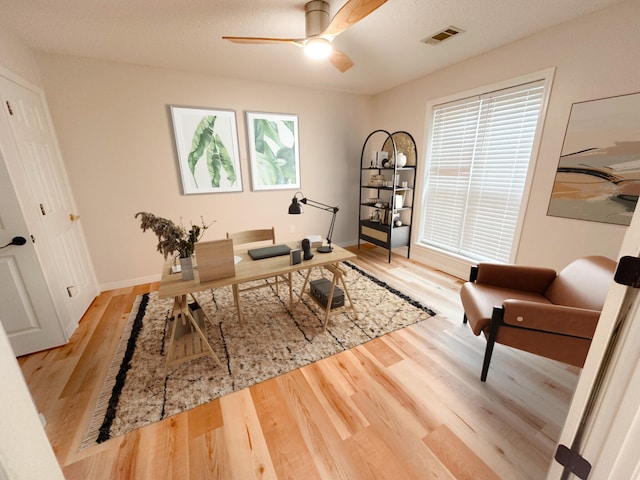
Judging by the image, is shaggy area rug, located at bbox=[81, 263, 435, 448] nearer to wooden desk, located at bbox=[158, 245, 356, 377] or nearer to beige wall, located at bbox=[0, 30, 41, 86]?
wooden desk, located at bbox=[158, 245, 356, 377]

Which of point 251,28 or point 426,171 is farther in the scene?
point 426,171

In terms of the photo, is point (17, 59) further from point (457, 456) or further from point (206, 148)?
point (457, 456)

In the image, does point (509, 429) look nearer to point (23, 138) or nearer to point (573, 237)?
point (573, 237)

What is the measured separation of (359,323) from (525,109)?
8.53ft

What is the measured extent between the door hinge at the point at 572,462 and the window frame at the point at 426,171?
7.02 ft

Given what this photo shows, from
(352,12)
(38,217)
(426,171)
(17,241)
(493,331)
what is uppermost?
(352,12)

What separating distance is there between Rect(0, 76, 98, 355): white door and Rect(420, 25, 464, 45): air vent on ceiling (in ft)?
11.0

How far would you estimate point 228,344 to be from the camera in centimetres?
202

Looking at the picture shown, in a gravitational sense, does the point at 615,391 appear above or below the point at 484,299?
above

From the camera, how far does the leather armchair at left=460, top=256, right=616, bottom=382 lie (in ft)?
4.65

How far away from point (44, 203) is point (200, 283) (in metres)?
1.72

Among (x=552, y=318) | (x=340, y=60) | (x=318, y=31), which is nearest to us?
(x=552, y=318)

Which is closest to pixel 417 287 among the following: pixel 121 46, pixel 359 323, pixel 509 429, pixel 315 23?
pixel 359 323

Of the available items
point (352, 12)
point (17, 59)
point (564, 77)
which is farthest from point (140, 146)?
point (564, 77)
